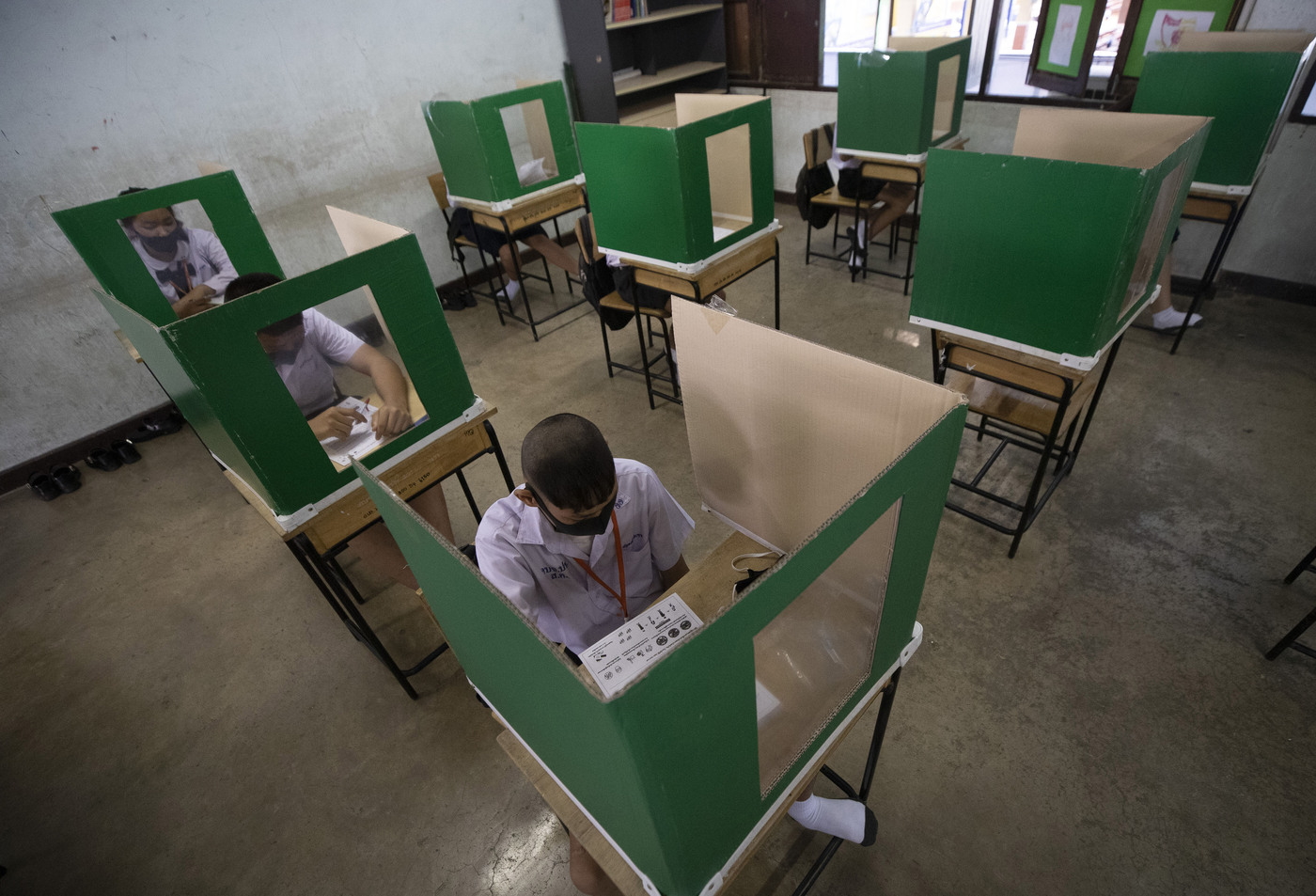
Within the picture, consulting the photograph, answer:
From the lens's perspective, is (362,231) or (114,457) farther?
(114,457)

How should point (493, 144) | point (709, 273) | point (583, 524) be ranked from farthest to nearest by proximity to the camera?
1. point (493, 144)
2. point (709, 273)
3. point (583, 524)

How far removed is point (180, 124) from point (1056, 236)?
425cm

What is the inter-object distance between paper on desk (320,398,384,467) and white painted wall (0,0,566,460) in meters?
2.80

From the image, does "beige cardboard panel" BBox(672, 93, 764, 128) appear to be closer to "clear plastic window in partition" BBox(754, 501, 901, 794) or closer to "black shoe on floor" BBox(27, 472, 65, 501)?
"clear plastic window in partition" BBox(754, 501, 901, 794)

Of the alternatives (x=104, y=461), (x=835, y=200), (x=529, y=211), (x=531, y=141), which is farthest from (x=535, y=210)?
(x=104, y=461)

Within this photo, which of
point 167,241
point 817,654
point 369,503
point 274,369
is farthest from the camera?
point 167,241

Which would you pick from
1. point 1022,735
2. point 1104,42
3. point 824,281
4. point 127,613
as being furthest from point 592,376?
point 1104,42

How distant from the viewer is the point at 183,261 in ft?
7.93

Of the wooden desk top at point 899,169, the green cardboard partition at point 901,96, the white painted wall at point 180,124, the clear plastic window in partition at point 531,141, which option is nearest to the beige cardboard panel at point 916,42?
the green cardboard partition at point 901,96

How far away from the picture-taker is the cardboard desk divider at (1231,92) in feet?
8.34

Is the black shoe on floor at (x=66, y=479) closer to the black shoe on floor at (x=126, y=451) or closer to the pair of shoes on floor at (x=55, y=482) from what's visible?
the pair of shoes on floor at (x=55, y=482)

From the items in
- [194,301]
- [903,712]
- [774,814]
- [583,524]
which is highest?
[194,301]

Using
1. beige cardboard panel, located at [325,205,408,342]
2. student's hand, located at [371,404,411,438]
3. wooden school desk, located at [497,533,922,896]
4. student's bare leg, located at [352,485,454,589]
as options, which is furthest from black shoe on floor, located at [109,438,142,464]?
wooden school desk, located at [497,533,922,896]

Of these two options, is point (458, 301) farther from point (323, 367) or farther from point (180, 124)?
point (323, 367)
